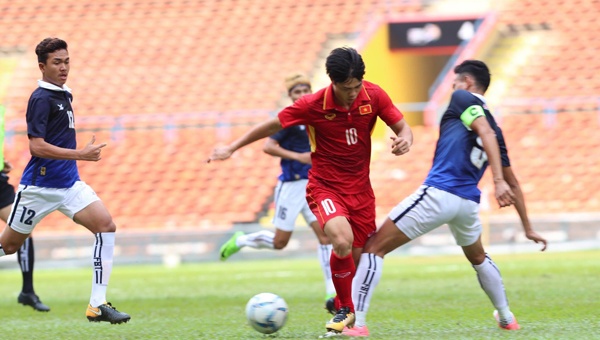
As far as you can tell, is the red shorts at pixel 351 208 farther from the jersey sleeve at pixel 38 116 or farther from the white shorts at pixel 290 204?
the white shorts at pixel 290 204

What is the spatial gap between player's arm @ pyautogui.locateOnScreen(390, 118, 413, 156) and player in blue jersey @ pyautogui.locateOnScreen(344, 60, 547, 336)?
0.91ft

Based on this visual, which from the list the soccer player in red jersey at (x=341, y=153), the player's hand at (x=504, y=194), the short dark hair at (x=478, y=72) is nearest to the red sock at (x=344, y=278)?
the soccer player in red jersey at (x=341, y=153)

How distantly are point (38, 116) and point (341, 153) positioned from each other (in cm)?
231

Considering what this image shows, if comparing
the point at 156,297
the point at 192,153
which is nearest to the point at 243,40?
the point at 192,153

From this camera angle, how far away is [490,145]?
6438 millimetres

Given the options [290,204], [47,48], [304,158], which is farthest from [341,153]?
[290,204]

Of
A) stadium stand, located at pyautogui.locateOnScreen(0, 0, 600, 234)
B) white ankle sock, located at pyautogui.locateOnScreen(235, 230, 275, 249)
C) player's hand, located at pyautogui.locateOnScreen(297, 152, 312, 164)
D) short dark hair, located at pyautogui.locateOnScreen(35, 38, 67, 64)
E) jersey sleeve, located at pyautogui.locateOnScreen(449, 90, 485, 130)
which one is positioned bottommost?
stadium stand, located at pyautogui.locateOnScreen(0, 0, 600, 234)

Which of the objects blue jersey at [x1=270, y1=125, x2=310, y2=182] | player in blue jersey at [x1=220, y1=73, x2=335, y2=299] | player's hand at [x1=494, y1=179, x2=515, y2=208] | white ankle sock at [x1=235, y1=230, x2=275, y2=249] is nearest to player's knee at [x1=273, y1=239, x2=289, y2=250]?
player in blue jersey at [x1=220, y1=73, x2=335, y2=299]

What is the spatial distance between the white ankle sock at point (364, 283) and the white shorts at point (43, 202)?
2.28 meters

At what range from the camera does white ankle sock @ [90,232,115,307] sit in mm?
7391

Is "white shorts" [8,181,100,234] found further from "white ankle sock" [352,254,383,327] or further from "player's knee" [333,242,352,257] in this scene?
"white ankle sock" [352,254,383,327]

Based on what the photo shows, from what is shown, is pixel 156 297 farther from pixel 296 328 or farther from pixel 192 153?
pixel 192 153

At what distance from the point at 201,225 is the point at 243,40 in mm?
6148

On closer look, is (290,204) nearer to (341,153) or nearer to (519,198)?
(341,153)
